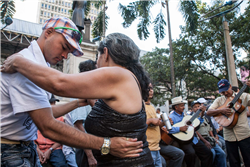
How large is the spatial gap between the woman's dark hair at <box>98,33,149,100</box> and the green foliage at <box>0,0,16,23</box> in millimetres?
6488

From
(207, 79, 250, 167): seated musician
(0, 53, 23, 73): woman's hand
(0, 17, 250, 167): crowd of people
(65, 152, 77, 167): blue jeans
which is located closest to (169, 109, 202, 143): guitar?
(207, 79, 250, 167): seated musician

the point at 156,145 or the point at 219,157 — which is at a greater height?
the point at 156,145

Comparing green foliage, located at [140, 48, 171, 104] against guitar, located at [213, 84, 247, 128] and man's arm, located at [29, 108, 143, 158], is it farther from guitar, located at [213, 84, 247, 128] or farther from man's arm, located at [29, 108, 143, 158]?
man's arm, located at [29, 108, 143, 158]

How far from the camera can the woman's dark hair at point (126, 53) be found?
1.54 m

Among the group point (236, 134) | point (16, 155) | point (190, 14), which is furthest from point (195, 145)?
point (190, 14)

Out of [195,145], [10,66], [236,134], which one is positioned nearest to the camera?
[10,66]

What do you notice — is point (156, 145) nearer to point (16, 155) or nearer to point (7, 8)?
point (16, 155)

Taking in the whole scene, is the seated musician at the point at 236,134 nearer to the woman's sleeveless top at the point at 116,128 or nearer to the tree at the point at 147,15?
the woman's sleeveless top at the point at 116,128

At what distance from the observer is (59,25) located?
1.73 m

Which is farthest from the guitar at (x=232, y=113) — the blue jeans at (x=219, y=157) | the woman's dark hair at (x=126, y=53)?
the woman's dark hair at (x=126, y=53)

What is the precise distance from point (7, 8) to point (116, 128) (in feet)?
23.5

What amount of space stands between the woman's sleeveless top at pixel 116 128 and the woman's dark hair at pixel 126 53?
11.5 inches

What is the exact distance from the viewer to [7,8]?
662cm

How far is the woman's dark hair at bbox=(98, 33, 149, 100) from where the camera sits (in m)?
1.54
